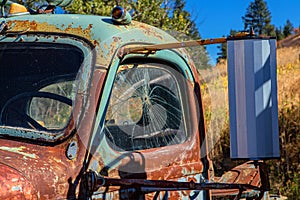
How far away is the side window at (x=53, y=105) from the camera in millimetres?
2865

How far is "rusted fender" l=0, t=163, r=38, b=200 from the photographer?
82.3 inches

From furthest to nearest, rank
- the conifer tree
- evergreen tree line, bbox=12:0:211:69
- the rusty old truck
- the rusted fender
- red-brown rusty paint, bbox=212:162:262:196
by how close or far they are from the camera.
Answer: the conifer tree → evergreen tree line, bbox=12:0:211:69 → red-brown rusty paint, bbox=212:162:262:196 → the rusty old truck → the rusted fender

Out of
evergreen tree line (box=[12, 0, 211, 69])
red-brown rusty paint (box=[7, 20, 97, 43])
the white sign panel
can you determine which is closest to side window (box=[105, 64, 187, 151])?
red-brown rusty paint (box=[7, 20, 97, 43])

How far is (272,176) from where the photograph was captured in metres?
9.48

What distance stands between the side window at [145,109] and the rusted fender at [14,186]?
2.26ft

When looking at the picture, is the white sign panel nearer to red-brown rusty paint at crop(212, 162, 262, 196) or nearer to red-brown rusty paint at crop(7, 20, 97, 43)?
red-brown rusty paint at crop(7, 20, 97, 43)

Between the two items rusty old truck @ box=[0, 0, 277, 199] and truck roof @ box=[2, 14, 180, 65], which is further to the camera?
truck roof @ box=[2, 14, 180, 65]

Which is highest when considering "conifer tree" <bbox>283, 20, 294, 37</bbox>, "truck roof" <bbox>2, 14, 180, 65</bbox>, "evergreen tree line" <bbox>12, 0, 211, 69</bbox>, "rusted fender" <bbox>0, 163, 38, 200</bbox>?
"conifer tree" <bbox>283, 20, 294, 37</bbox>

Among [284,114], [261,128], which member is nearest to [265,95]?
[261,128]

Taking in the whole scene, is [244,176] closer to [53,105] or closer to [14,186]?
[53,105]

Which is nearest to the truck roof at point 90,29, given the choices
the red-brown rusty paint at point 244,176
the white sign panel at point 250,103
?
the white sign panel at point 250,103

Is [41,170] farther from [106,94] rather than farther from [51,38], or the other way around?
[51,38]

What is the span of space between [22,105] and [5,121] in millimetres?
309

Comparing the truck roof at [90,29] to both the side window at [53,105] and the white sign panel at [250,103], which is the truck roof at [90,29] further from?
the white sign panel at [250,103]
